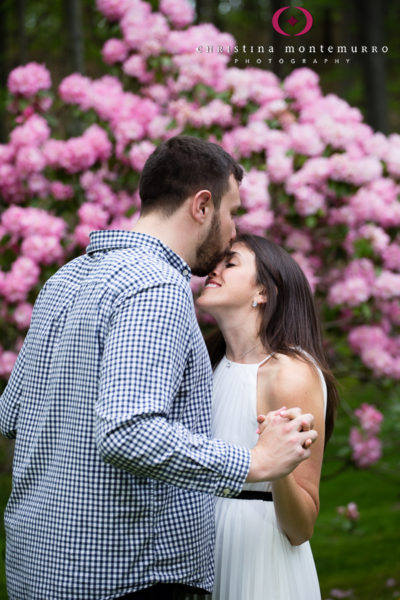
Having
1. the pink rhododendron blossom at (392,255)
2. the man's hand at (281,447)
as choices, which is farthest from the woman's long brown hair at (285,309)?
the pink rhododendron blossom at (392,255)

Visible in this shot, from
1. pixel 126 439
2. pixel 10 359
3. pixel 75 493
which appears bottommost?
pixel 10 359

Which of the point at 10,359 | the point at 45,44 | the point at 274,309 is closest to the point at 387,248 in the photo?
the point at 274,309

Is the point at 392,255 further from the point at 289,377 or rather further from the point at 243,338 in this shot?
the point at 289,377

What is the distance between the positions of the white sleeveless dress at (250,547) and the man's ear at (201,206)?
2.45ft

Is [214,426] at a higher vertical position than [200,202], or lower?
lower

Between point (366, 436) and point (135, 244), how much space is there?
3232 millimetres

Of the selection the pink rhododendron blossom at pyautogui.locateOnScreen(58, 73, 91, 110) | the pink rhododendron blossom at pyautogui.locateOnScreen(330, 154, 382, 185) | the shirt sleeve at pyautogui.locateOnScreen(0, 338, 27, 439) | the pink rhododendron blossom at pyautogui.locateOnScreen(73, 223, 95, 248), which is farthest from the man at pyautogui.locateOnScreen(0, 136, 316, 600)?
the pink rhododendron blossom at pyautogui.locateOnScreen(58, 73, 91, 110)

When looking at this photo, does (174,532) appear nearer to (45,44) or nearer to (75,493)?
(75,493)

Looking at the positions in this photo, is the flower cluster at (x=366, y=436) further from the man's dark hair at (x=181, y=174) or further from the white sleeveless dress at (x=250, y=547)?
the man's dark hair at (x=181, y=174)

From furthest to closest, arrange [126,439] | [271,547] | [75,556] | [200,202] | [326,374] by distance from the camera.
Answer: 1. [326,374]
2. [271,547]
3. [200,202]
4. [75,556]
5. [126,439]

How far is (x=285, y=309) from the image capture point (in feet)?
9.80

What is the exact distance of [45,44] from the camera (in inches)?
530

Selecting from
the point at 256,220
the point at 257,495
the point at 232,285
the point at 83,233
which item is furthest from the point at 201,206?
the point at 83,233

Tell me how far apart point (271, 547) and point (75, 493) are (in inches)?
37.5
